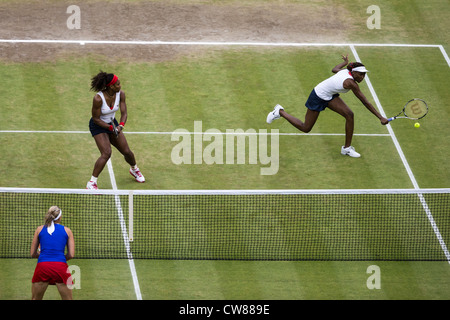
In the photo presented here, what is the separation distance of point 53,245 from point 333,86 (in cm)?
687

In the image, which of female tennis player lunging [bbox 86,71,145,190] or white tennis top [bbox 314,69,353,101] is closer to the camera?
female tennis player lunging [bbox 86,71,145,190]

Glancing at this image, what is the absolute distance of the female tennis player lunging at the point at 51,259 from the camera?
11172mm

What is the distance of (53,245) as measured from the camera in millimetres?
11258

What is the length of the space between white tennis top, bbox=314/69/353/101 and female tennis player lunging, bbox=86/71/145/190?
390 centimetres

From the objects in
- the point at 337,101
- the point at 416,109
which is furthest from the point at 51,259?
the point at 416,109

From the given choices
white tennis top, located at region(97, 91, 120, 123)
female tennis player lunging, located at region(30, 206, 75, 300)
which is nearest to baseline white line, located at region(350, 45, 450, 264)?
white tennis top, located at region(97, 91, 120, 123)

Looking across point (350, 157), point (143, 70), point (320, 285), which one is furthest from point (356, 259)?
point (143, 70)

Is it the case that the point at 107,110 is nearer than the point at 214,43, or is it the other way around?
the point at 107,110

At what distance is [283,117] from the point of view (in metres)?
17.0

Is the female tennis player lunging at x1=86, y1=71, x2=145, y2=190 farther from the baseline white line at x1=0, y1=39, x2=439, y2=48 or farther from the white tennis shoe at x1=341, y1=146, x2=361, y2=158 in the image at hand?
the baseline white line at x1=0, y1=39, x2=439, y2=48

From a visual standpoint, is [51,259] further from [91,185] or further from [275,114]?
[275,114]

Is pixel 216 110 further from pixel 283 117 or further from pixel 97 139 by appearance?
pixel 97 139

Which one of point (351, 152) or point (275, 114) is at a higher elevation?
point (275, 114)

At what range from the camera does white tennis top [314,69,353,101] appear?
51.4 ft
